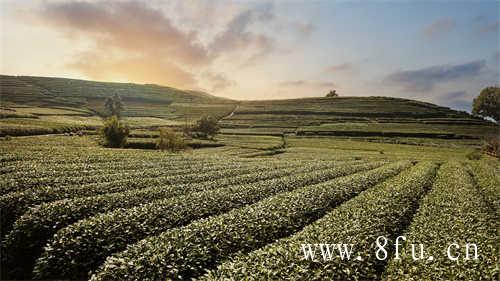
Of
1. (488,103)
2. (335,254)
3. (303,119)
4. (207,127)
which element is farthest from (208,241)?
(488,103)

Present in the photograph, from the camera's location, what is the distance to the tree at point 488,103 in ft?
519

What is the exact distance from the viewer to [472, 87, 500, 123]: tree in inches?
6224

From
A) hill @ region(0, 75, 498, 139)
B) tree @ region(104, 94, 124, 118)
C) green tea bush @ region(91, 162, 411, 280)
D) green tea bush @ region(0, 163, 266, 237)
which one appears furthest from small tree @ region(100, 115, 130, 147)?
tree @ region(104, 94, 124, 118)

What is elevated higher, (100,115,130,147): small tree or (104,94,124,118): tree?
(104,94,124,118): tree

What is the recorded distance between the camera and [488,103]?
16150cm

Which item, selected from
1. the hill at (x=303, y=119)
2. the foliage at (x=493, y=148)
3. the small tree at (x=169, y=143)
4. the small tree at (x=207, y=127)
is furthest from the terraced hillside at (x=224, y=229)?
the hill at (x=303, y=119)

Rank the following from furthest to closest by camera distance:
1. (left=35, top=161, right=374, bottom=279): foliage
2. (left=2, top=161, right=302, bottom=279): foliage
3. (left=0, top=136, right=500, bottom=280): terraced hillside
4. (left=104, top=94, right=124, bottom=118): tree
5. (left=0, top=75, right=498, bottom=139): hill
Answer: (left=104, top=94, right=124, bottom=118): tree
(left=0, top=75, right=498, bottom=139): hill
(left=2, top=161, right=302, bottom=279): foliage
(left=35, top=161, right=374, bottom=279): foliage
(left=0, top=136, right=500, bottom=280): terraced hillside

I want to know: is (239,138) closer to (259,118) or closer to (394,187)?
(259,118)

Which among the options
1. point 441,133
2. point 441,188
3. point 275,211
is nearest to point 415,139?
point 441,133

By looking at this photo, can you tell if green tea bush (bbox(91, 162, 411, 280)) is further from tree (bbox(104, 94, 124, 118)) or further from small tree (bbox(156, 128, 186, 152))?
tree (bbox(104, 94, 124, 118))

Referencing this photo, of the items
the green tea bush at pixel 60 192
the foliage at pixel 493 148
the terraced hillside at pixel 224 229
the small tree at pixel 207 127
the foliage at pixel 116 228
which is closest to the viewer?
the terraced hillside at pixel 224 229

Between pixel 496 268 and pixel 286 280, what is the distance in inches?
350

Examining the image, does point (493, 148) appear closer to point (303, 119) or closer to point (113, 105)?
A: point (303, 119)

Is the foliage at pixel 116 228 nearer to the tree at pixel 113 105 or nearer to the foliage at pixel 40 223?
the foliage at pixel 40 223
